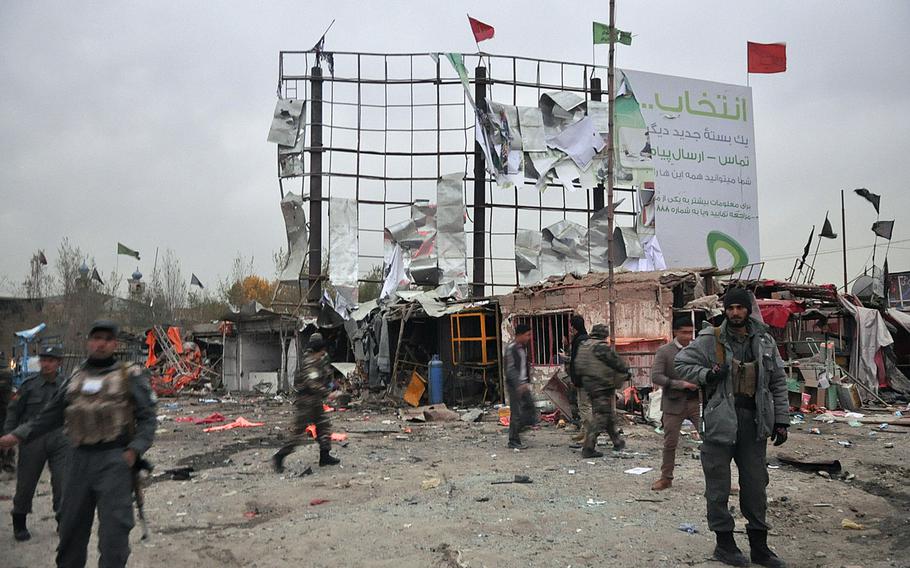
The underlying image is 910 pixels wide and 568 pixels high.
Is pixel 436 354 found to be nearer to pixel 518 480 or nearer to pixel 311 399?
pixel 311 399

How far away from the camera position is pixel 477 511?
19.8ft

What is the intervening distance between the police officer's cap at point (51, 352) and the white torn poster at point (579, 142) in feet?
59.8

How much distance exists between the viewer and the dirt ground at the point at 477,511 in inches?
194

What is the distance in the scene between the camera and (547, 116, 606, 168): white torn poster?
22281 mm

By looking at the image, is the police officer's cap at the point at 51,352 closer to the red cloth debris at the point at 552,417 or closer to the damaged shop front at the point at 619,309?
the red cloth debris at the point at 552,417

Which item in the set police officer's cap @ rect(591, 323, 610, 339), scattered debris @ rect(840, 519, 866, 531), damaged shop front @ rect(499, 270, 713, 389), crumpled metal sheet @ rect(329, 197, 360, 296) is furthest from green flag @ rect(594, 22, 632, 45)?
scattered debris @ rect(840, 519, 866, 531)

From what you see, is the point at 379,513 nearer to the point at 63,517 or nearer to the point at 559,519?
the point at 559,519

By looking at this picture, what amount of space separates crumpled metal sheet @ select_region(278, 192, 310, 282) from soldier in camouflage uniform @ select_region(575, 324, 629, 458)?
1367 cm

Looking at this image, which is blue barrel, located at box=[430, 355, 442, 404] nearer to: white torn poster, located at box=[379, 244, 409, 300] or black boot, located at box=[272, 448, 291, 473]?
white torn poster, located at box=[379, 244, 409, 300]

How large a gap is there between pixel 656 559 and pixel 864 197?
20.4 metres

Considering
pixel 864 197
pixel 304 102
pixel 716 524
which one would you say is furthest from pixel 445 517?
pixel 864 197

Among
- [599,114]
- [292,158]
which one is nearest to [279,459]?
[292,158]

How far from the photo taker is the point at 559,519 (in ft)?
18.8

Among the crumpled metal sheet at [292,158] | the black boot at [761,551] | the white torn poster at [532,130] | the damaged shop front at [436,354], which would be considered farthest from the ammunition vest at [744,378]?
the crumpled metal sheet at [292,158]
